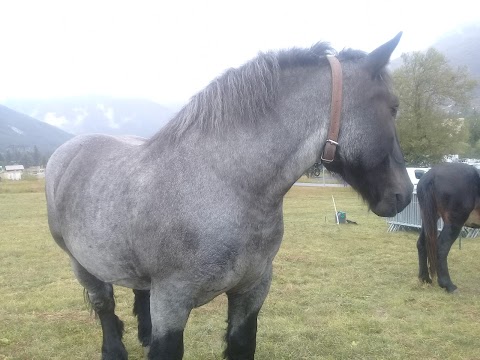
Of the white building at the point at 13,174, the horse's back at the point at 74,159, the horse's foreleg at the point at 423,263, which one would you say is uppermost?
the horse's back at the point at 74,159

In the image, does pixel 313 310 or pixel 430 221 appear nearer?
pixel 313 310

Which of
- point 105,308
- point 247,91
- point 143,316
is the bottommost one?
point 143,316

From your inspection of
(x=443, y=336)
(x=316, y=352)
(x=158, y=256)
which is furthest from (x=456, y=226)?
(x=158, y=256)

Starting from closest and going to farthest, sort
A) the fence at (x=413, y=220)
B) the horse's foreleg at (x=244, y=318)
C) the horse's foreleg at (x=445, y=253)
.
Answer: the horse's foreleg at (x=244, y=318) < the horse's foreleg at (x=445, y=253) < the fence at (x=413, y=220)

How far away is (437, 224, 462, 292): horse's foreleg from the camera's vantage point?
265 inches

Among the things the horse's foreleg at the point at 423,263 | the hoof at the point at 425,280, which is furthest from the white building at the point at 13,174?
the hoof at the point at 425,280

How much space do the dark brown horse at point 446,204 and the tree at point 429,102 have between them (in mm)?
25559

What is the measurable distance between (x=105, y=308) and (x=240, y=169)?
7.29ft

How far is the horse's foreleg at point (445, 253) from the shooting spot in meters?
6.73

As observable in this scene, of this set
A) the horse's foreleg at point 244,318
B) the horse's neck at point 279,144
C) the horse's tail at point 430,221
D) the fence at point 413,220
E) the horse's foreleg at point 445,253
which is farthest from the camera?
the fence at point 413,220

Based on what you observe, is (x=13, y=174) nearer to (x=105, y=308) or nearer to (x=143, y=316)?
(x=143, y=316)

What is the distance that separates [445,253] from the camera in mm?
6863

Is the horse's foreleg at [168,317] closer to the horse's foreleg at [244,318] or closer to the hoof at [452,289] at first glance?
the horse's foreleg at [244,318]

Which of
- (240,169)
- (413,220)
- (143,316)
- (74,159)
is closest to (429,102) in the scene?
(413,220)
